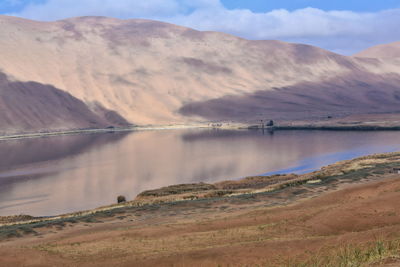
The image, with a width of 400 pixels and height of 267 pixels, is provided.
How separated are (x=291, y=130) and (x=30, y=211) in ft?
202

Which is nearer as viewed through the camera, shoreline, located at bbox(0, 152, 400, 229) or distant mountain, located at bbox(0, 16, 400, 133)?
shoreline, located at bbox(0, 152, 400, 229)

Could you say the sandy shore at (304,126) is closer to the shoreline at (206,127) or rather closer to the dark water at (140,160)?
the shoreline at (206,127)

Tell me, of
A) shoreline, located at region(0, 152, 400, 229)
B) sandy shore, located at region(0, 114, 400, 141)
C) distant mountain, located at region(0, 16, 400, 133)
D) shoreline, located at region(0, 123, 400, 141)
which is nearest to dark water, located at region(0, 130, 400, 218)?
shoreline, located at region(0, 152, 400, 229)

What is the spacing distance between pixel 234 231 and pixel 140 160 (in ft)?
128

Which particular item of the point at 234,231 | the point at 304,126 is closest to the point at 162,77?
the point at 304,126

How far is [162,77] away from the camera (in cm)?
13900

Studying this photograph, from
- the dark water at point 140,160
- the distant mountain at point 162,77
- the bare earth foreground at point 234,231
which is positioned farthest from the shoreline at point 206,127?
the bare earth foreground at point 234,231

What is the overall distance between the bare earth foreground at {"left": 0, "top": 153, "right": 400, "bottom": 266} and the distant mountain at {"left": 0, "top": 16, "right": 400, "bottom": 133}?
79959 mm

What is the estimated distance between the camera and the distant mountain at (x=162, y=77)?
4540 inches

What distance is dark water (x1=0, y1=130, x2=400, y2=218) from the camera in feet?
129

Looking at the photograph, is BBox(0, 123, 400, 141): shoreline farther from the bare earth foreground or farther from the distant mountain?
the bare earth foreground

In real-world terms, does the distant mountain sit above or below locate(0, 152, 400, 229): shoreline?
above

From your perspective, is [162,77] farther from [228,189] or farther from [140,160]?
[228,189]

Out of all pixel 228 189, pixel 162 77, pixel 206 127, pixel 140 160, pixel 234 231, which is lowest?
pixel 228 189
